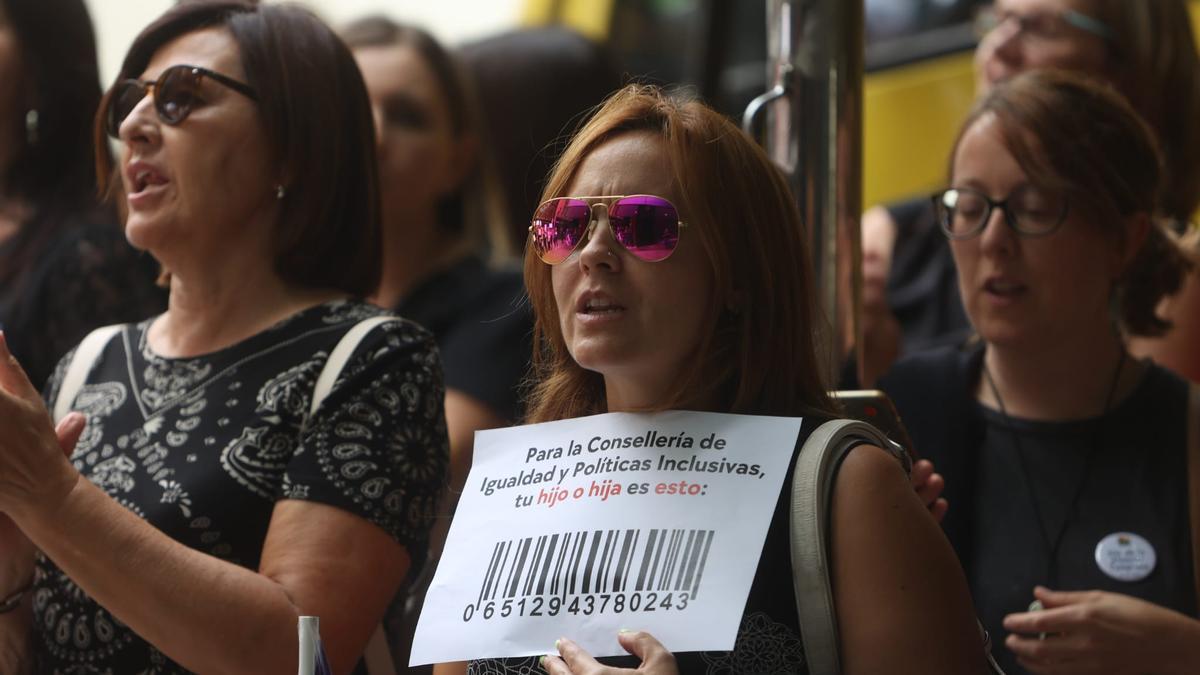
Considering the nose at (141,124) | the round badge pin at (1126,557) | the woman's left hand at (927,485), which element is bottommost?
the round badge pin at (1126,557)

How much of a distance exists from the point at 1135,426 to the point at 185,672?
1647 mm

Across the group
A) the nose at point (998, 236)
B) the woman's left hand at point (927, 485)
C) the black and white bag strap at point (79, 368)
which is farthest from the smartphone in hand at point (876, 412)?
the black and white bag strap at point (79, 368)

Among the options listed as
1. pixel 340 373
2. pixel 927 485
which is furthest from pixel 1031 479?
pixel 340 373

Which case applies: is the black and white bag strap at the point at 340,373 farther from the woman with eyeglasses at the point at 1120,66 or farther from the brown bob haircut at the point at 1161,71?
the brown bob haircut at the point at 1161,71

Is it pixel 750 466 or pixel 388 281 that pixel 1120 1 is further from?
pixel 750 466

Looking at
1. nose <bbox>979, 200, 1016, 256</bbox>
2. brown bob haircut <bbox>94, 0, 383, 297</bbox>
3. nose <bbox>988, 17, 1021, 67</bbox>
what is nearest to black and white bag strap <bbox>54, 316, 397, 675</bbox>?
brown bob haircut <bbox>94, 0, 383, 297</bbox>

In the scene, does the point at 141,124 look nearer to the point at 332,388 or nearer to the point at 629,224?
the point at 332,388

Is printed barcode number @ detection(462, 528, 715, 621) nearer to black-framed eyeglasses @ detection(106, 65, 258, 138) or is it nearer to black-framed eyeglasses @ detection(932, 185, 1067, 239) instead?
black-framed eyeglasses @ detection(106, 65, 258, 138)

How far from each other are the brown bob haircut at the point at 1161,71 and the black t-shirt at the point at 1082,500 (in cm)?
93

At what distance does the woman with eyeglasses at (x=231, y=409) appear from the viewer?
2307mm

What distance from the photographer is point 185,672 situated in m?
2.45

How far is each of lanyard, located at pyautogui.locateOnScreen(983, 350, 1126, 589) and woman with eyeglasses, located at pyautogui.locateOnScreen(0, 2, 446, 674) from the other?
1.04 meters

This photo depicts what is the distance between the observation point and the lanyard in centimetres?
277

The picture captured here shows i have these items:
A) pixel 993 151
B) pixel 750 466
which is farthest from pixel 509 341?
pixel 750 466
